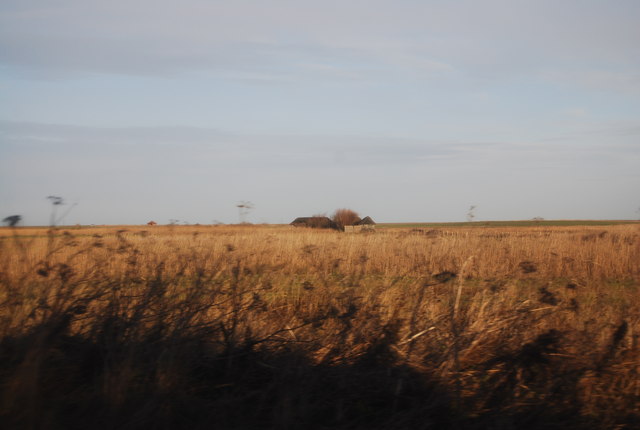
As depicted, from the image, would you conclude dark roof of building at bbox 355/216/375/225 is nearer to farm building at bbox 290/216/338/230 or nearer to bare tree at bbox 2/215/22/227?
farm building at bbox 290/216/338/230

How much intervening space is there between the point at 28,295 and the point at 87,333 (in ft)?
2.13

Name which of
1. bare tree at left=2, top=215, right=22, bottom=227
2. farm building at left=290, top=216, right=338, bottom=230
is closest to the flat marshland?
bare tree at left=2, top=215, right=22, bottom=227

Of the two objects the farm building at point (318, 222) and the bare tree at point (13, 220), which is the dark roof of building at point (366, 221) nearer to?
the farm building at point (318, 222)

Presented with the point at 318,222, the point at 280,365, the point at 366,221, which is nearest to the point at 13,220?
the point at 280,365

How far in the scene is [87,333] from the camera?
462 cm

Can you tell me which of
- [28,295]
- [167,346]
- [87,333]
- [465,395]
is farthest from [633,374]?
[28,295]

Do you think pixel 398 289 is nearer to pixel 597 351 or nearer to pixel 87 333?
pixel 597 351

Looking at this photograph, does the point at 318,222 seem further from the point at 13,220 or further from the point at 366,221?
the point at 13,220

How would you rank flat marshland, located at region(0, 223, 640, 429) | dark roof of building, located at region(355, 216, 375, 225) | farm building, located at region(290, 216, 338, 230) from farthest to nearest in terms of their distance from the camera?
1. dark roof of building, located at region(355, 216, 375, 225)
2. farm building, located at region(290, 216, 338, 230)
3. flat marshland, located at region(0, 223, 640, 429)

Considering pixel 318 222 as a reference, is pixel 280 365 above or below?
below

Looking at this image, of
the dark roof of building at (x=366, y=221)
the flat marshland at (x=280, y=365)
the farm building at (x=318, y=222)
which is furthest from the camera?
the dark roof of building at (x=366, y=221)

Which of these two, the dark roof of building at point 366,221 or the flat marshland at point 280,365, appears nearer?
the flat marshland at point 280,365

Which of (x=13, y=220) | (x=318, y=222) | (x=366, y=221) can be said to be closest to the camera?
(x=13, y=220)

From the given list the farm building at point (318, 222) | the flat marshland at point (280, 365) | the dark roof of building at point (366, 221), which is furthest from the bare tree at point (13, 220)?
the dark roof of building at point (366, 221)
